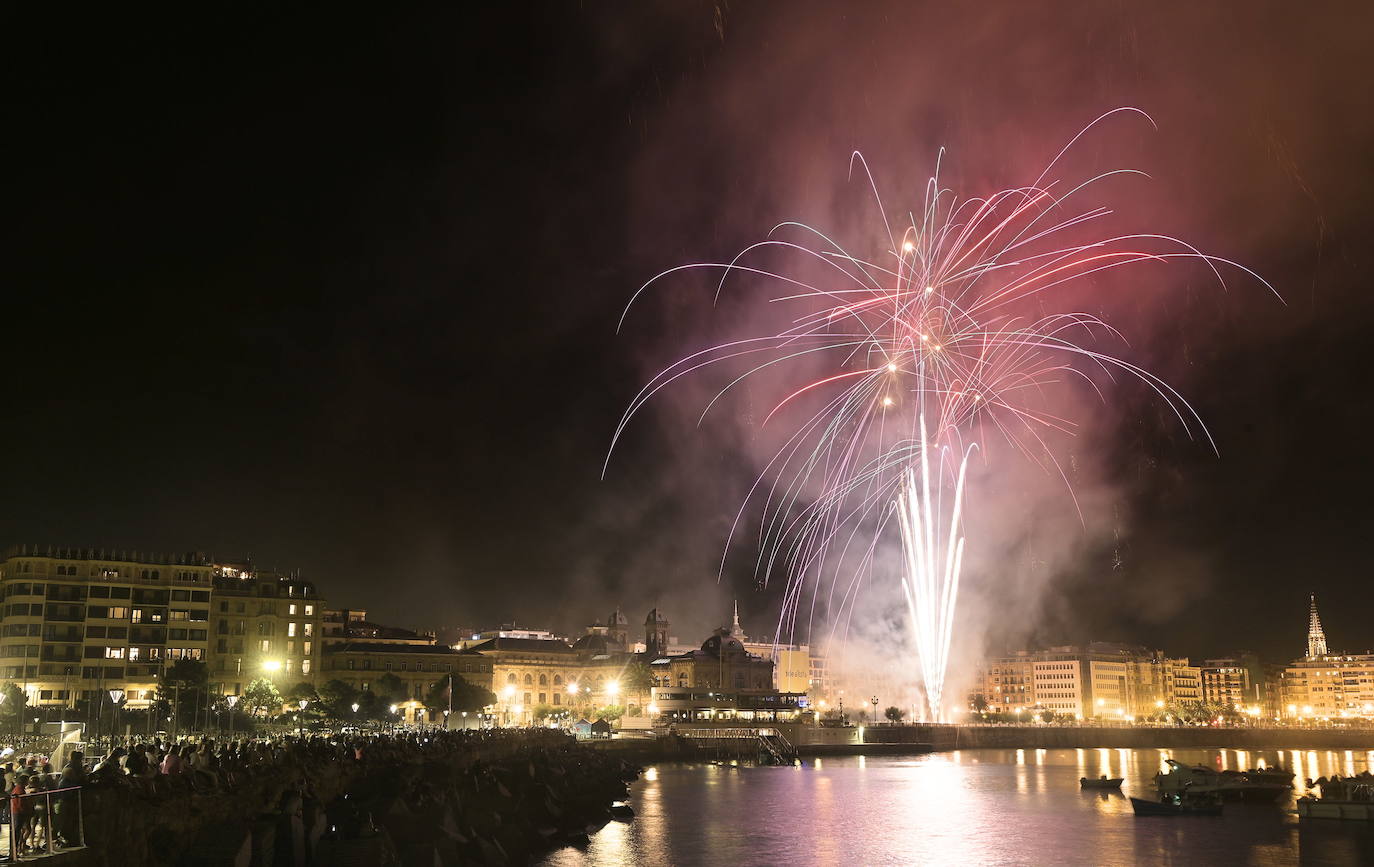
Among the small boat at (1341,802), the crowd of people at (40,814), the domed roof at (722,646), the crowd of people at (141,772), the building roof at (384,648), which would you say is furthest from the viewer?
the domed roof at (722,646)

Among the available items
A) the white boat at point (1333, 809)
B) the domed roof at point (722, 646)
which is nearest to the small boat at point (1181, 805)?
the white boat at point (1333, 809)

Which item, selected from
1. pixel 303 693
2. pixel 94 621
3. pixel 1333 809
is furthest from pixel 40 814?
pixel 94 621

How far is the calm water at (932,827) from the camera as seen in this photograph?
43.8 meters

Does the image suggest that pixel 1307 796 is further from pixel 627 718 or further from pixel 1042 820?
pixel 627 718

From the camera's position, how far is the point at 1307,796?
181 ft

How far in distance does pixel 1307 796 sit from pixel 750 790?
105ft

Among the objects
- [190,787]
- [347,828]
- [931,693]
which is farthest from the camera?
[931,693]

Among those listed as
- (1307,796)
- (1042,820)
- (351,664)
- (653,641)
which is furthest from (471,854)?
(653,641)

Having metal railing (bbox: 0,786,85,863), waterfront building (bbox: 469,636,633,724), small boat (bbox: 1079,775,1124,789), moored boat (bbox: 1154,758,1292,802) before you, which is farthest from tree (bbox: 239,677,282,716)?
metal railing (bbox: 0,786,85,863)

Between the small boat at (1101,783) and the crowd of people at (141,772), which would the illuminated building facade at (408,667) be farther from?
the crowd of people at (141,772)

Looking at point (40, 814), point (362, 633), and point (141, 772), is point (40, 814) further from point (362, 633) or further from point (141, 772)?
point (362, 633)

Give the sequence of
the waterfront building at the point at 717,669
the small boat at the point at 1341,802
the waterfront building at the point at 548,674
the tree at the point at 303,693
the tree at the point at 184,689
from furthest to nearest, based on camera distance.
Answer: the waterfront building at the point at 717,669
the waterfront building at the point at 548,674
the tree at the point at 303,693
the tree at the point at 184,689
the small boat at the point at 1341,802

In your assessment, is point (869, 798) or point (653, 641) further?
point (653, 641)

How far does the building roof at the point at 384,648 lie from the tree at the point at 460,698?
12.4 meters
